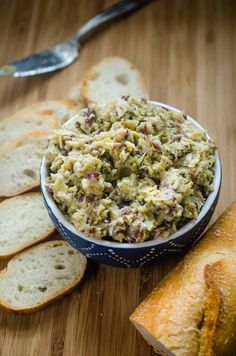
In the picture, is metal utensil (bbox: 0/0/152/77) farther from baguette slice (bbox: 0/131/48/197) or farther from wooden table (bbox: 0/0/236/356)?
baguette slice (bbox: 0/131/48/197)

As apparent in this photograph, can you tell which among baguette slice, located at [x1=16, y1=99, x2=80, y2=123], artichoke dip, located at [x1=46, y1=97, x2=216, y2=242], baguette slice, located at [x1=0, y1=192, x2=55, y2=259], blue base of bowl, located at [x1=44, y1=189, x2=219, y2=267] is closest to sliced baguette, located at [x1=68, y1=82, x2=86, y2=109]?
baguette slice, located at [x1=16, y1=99, x2=80, y2=123]

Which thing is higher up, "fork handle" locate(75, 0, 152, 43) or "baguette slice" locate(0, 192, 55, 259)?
"fork handle" locate(75, 0, 152, 43)

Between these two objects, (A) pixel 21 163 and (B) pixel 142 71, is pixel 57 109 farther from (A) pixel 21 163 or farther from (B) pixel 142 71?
(B) pixel 142 71

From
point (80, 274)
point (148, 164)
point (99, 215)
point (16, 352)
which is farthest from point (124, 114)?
point (16, 352)

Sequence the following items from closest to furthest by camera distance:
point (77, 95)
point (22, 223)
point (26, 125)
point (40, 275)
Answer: point (40, 275)
point (22, 223)
point (26, 125)
point (77, 95)

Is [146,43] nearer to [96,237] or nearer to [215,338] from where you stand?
[96,237]

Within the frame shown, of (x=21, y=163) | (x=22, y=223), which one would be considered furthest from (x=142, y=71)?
(x=22, y=223)

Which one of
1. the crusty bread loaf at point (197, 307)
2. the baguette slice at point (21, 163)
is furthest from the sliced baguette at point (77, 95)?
the crusty bread loaf at point (197, 307)
